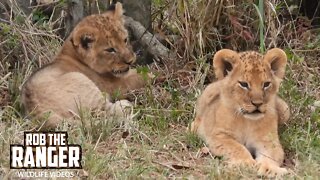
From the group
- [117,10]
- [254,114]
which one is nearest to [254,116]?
[254,114]

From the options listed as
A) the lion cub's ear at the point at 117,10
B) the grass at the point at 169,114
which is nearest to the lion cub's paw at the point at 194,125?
the grass at the point at 169,114

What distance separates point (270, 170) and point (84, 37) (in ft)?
8.56

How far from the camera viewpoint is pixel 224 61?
6.42 m

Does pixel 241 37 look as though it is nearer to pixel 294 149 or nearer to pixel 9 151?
pixel 294 149

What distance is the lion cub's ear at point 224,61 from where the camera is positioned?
20.8ft

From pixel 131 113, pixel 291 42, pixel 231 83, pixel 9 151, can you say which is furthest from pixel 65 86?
pixel 291 42

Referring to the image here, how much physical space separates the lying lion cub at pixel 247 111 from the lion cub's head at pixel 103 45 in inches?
59.5

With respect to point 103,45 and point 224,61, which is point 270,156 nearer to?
point 224,61

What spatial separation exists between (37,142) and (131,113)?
977 millimetres

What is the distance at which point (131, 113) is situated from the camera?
7086mm

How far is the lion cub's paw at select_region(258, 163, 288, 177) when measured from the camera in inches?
231

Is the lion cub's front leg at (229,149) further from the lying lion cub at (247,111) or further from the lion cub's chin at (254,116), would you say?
the lion cub's chin at (254,116)

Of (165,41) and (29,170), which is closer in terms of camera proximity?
(29,170)

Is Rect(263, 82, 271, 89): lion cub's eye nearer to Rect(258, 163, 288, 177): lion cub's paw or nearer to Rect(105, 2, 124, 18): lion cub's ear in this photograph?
Rect(258, 163, 288, 177): lion cub's paw
